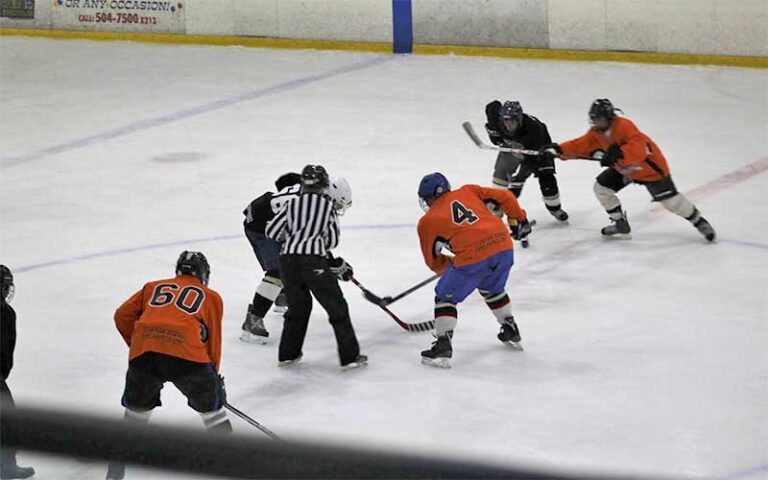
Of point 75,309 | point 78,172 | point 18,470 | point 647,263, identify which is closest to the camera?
point 18,470

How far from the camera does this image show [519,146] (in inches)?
281

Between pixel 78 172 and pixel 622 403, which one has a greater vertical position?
pixel 78 172

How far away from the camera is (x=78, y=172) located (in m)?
8.84

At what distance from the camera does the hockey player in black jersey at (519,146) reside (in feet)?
23.0

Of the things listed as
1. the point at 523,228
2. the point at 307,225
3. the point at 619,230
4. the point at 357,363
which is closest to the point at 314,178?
the point at 307,225

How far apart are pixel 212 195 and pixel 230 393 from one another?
10.9ft

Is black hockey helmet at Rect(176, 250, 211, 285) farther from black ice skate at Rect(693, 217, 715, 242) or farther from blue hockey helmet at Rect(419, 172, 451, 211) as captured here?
black ice skate at Rect(693, 217, 715, 242)

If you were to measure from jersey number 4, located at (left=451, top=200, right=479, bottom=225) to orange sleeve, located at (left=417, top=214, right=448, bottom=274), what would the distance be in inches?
3.9

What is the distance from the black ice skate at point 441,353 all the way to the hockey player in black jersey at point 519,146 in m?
1.98

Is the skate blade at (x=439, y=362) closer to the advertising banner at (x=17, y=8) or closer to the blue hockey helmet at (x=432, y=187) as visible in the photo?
the blue hockey helmet at (x=432, y=187)

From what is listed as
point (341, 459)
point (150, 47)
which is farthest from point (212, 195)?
point (341, 459)

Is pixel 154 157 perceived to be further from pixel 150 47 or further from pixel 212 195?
pixel 150 47

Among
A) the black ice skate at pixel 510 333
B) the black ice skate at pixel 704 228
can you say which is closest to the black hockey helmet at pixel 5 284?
the black ice skate at pixel 510 333

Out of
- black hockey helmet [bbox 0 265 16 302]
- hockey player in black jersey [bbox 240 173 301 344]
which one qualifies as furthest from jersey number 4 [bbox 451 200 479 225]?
black hockey helmet [bbox 0 265 16 302]
